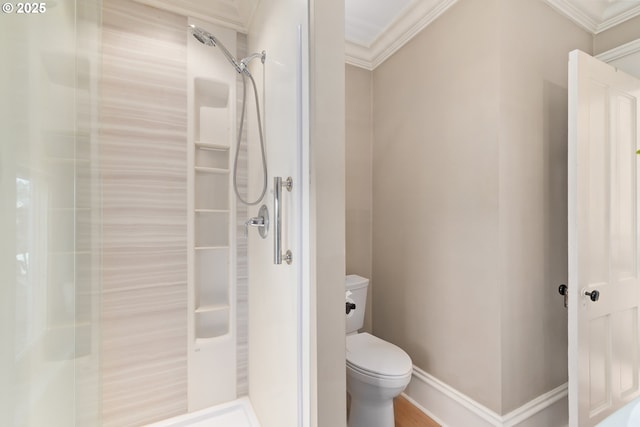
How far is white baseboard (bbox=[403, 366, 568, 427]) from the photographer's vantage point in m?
1.40

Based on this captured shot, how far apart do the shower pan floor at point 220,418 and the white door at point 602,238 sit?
1.69 m

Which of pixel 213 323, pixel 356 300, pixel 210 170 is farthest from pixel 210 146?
pixel 356 300

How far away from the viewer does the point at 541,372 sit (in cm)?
152

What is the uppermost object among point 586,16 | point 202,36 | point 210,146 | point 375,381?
point 586,16

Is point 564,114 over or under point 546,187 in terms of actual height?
over

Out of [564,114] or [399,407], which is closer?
[564,114]

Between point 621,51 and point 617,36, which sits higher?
point 617,36

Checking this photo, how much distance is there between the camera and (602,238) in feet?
4.78

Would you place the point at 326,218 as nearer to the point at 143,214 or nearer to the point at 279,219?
the point at 279,219

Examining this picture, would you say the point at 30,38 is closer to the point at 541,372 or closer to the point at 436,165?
the point at 436,165

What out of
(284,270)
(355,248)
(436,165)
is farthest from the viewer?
(355,248)

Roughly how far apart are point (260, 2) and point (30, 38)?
1100 millimetres

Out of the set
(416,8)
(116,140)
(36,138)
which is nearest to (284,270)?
(36,138)

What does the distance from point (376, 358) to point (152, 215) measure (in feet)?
4.82
